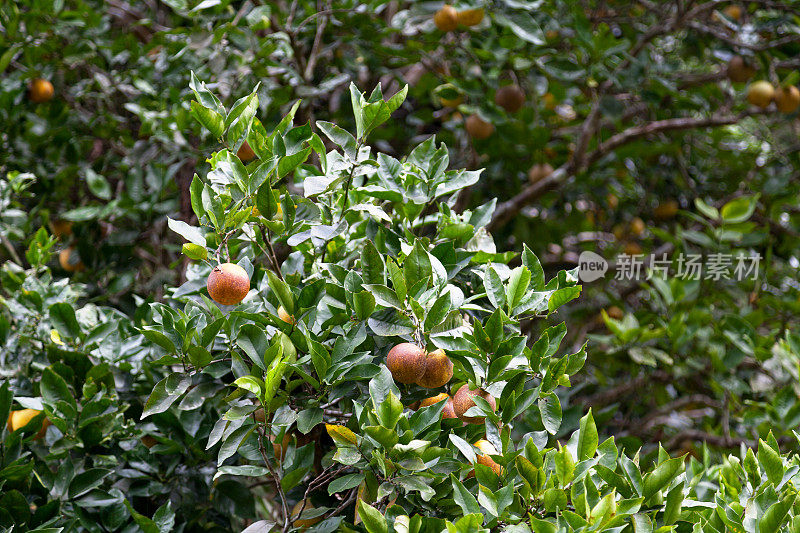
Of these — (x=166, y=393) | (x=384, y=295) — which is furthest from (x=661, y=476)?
(x=166, y=393)

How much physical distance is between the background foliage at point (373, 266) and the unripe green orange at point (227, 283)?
0.03 meters

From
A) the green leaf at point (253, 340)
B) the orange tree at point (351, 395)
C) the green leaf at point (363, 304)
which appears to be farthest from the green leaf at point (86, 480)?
the green leaf at point (363, 304)

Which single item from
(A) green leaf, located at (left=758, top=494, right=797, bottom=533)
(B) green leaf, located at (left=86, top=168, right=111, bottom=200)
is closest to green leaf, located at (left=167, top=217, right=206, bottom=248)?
(A) green leaf, located at (left=758, top=494, right=797, bottom=533)

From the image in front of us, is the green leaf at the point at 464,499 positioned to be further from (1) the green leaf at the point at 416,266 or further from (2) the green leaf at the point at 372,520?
(1) the green leaf at the point at 416,266

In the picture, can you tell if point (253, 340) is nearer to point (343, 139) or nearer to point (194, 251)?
point (194, 251)

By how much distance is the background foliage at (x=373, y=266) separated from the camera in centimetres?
91

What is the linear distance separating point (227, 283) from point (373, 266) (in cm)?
19

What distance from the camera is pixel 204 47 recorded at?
179cm

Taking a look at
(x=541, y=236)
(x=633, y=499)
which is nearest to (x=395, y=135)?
(x=541, y=236)

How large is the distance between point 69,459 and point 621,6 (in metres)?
2.53

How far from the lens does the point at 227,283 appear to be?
944 mm

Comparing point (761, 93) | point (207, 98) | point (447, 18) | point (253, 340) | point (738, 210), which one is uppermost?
point (207, 98)

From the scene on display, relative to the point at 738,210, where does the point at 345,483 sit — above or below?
above

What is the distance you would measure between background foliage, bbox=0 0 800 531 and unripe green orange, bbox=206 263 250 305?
31 mm
